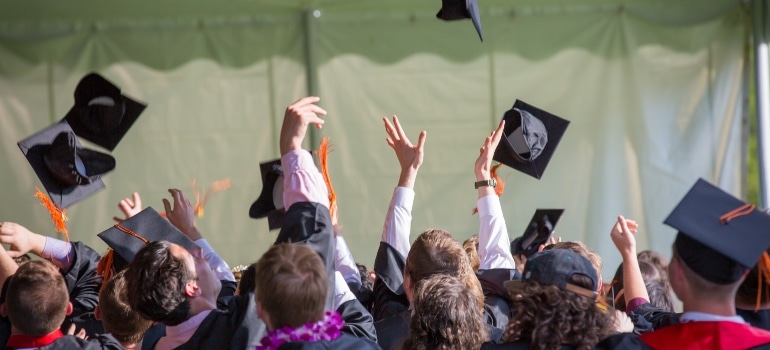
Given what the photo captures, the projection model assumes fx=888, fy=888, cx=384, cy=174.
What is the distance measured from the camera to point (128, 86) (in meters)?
7.18

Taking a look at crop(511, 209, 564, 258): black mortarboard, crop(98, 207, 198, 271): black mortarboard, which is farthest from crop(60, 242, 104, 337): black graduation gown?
crop(511, 209, 564, 258): black mortarboard

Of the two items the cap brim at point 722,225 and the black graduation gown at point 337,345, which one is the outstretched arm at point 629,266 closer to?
the cap brim at point 722,225

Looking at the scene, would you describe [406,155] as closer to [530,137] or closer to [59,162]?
[530,137]

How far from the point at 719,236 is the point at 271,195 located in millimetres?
3165

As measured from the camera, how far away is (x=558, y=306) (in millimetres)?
2637

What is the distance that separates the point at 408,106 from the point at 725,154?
2694 millimetres

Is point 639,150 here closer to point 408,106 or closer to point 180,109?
point 408,106

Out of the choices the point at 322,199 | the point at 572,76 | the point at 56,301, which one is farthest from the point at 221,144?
the point at 322,199

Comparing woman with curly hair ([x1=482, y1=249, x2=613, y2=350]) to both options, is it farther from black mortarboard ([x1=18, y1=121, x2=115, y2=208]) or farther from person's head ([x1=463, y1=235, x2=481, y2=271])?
black mortarboard ([x1=18, y1=121, x2=115, y2=208])

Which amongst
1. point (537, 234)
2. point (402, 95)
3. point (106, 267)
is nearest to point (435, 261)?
point (106, 267)

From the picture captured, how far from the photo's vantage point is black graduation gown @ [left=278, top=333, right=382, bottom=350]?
2.48 m

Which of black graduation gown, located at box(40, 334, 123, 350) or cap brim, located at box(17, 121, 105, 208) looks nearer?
black graduation gown, located at box(40, 334, 123, 350)

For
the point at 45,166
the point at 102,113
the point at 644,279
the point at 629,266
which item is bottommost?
the point at 644,279

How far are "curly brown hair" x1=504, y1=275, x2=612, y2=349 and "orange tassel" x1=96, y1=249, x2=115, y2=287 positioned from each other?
2295 mm
